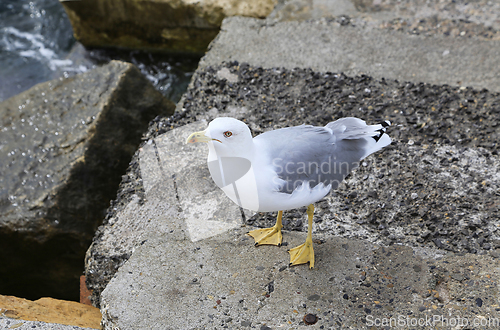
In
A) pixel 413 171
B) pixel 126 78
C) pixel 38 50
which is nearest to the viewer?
pixel 413 171

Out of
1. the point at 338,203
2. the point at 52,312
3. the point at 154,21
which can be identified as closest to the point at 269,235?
the point at 338,203

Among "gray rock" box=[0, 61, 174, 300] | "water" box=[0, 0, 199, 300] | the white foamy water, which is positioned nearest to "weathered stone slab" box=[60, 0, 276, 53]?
"water" box=[0, 0, 199, 300]

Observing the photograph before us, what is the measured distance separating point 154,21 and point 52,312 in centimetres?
435

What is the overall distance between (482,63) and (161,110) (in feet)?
10.2

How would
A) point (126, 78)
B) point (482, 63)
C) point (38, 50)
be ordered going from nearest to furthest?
1. point (482, 63)
2. point (126, 78)
3. point (38, 50)

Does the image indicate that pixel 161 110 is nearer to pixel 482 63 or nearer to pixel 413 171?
pixel 413 171

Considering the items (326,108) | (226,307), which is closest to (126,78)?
(326,108)

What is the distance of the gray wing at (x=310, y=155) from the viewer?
87.8 inches

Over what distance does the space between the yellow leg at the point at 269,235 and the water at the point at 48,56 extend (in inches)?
135

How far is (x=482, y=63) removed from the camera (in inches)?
150

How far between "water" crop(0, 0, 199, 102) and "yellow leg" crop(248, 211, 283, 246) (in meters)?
3.43

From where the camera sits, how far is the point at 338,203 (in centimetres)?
288

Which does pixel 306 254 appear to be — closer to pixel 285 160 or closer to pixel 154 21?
pixel 285 160

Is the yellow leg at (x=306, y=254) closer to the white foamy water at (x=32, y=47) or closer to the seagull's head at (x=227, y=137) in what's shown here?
the seagull's head at (x=227, y=137)
